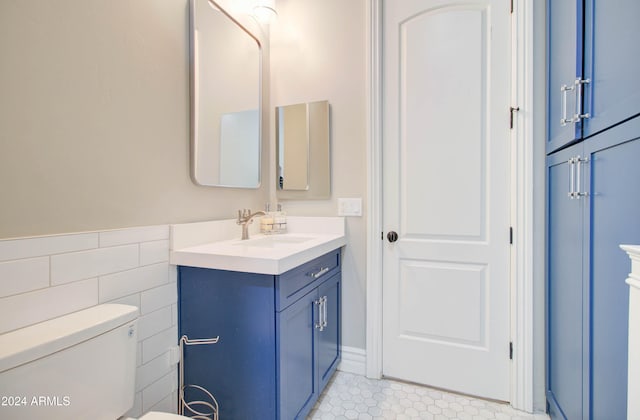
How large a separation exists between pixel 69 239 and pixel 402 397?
174 centimetres

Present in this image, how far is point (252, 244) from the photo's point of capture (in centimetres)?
165

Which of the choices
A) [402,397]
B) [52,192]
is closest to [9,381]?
[52,192]

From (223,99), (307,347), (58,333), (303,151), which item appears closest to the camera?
(58,333)

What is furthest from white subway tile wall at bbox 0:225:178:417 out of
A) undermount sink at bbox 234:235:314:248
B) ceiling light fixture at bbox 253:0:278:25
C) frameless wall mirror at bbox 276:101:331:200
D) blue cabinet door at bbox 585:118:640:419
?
blue cabinet door at bbox 585:118:640:419

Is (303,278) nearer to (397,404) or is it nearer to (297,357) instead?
(297,357)

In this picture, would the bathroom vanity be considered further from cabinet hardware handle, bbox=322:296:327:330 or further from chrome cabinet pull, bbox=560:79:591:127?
chrome cabinet pull, bbox=560:79:591:127

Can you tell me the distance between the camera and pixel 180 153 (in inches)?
55.9

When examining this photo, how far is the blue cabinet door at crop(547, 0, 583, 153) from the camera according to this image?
43.2 inches

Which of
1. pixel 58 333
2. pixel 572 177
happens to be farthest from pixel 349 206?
pixel 58 333

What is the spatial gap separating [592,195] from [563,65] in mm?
626

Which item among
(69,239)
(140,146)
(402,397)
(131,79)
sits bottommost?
(402,397)

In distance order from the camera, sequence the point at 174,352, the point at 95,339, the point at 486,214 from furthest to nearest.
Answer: the point at 486,214 < the point at 174,352 < the point at 95,339

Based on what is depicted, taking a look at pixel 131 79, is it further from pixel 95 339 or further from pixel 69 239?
pixel 95 339

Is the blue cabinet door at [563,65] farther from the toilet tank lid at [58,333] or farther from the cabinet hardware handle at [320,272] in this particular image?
the toilet tank lid at [58,333]
